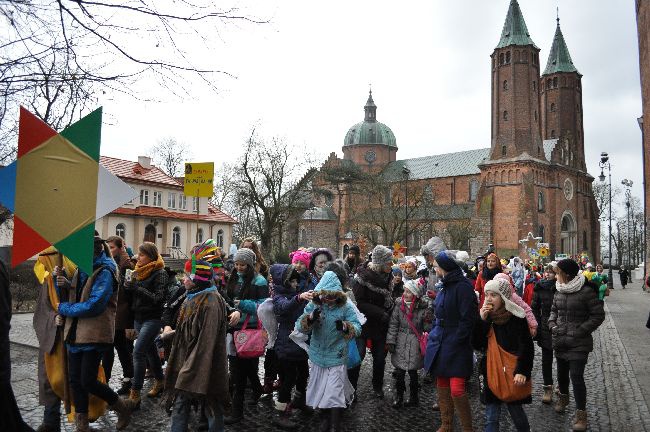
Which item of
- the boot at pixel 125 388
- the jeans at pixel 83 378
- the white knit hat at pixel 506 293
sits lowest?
the boot at pixel 125 388

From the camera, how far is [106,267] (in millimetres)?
5500

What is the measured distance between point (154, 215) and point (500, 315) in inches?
1500

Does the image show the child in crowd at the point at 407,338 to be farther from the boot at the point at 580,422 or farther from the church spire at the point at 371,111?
the church spire at the point at 371,111

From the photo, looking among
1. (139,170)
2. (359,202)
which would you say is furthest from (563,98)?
(139,170)

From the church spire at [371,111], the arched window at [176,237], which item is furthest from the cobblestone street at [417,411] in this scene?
the church spire at [371,111]

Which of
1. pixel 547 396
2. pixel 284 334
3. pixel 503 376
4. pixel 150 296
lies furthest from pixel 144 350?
pixel 547 396

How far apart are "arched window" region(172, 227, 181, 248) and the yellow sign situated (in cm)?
3307

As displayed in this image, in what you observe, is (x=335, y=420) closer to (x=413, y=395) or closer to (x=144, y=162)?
(x=413, y=395)

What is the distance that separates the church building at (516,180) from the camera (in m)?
57.4

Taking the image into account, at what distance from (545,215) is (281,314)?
193 ft

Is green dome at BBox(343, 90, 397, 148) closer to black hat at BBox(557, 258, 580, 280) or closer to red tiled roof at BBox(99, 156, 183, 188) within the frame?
red tiled roof at BBox(99, 156, 183, 188)

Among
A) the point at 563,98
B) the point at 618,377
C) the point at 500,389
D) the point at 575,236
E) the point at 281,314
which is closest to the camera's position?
the point at 500,389

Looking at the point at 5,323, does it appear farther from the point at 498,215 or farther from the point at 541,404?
the point at 498,215

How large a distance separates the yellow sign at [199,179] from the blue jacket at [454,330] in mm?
6555
